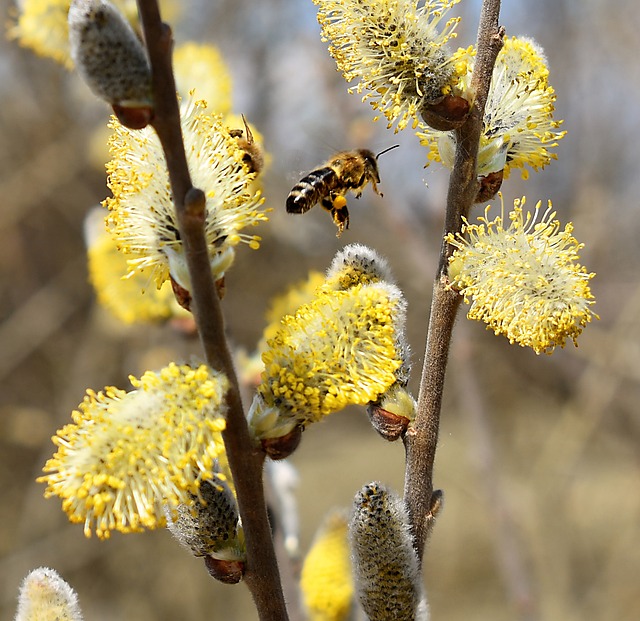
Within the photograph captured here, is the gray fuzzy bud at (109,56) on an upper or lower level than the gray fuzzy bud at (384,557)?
upper

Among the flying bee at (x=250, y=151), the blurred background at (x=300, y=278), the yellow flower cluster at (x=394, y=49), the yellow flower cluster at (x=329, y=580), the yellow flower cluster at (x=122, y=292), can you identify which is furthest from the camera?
the blurred background at (x=300, y=278)

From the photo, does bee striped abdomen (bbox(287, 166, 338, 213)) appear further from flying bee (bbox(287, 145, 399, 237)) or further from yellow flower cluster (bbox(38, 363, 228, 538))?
yellow flower cluster (bbox(38, 363, 228, 538))

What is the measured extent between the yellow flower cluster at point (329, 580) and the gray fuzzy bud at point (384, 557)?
15.7 inches

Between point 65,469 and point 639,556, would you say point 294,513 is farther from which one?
point 639,556

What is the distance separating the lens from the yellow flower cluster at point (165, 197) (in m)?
0.80

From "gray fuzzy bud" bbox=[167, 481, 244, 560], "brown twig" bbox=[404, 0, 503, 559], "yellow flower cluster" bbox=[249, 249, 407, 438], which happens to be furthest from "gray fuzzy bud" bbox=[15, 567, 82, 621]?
"brown twig" bbox=[404, 0, 503, 559]

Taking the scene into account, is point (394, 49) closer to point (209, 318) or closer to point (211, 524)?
point (209, 318)

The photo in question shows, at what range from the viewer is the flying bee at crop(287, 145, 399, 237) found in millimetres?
1284

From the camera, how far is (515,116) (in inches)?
37.1

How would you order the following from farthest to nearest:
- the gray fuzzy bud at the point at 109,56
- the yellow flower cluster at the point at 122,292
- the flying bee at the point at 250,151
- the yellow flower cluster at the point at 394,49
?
1. the yellow flower cluster at the point at 122,292
2. the flying bee at the point at 250,151
3. the yellow flower cluster at the point at 394,49
4. the gray fuzzy bud at the point at 109,56

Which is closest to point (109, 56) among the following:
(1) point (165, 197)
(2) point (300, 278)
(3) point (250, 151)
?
(1) point (165, 197)

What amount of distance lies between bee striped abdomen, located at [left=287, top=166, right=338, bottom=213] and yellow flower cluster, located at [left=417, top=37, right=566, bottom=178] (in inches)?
13.6

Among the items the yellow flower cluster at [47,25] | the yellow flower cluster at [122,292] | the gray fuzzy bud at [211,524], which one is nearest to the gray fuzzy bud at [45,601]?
the gray fuzzy bud at [211,524]

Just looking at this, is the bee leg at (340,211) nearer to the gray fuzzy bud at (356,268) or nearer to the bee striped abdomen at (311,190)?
the bee striped abdomen at (311,190)
